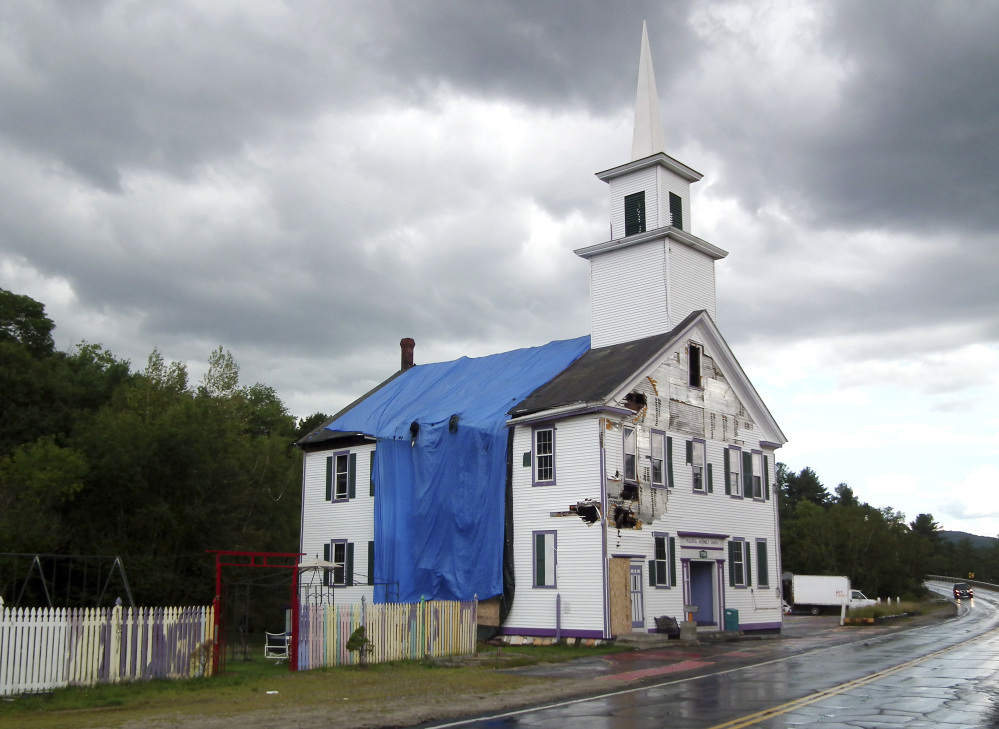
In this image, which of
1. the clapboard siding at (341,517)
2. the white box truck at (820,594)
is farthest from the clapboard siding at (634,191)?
the white box truck at (820,594)

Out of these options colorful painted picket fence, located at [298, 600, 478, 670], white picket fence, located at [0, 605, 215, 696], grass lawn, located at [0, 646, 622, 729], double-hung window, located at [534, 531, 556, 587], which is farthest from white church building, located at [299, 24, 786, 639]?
white picket fence, located at [0, 605, 215, 696]

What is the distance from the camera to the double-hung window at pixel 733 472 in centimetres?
3434

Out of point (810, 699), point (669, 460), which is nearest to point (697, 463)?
point (669, 460)

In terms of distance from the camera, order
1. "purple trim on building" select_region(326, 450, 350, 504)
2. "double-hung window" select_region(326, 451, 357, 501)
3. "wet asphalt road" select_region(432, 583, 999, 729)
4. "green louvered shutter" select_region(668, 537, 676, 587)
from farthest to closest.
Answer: "purple trim on building" select_region(326, 450, 350, 504) → "double-hung window" select_region(326, 451, 357, 501) → "green louvered shutter" select_region(668, 537, 676, 587) → "wet asphalt road" select_region(432, 583, 999, 729)

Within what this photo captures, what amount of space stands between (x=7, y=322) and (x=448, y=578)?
33811 millimetres

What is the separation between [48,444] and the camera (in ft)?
111

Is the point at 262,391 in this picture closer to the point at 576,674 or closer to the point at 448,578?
the point at 448,578

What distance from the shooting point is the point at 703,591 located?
33.2 metres

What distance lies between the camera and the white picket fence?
16625mm

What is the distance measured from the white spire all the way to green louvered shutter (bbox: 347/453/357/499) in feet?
53.7

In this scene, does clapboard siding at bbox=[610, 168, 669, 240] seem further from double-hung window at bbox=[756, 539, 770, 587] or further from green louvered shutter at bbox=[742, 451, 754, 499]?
double-hung window at bbox=[756, 539, 770, 587]

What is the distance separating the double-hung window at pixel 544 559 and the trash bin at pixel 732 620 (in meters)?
7.32

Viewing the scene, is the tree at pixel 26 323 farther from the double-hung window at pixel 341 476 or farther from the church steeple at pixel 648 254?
the church steeple at pixel 648 254

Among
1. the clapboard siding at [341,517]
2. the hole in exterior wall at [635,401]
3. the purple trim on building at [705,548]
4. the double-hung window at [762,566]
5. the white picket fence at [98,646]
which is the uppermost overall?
the hole in exterior wall at [635,401]
